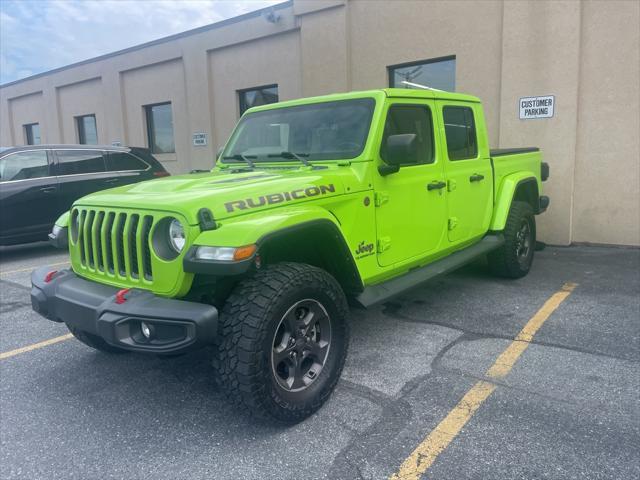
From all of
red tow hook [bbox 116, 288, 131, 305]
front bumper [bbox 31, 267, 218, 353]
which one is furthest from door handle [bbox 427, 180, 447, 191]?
red tow hook [bbox 116, 288, 131, 305]

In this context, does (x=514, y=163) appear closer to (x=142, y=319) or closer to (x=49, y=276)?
(x=142, y=319)

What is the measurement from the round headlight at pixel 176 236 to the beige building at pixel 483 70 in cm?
643

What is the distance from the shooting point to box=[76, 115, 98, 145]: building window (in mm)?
16484

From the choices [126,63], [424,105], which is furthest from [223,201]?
[126,63]

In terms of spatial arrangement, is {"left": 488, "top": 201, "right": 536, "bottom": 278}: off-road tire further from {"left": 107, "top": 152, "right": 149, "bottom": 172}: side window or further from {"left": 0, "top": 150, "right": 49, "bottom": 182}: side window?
{"left": 0, "top": 150, "right": 49, "bottom": 182}: side window

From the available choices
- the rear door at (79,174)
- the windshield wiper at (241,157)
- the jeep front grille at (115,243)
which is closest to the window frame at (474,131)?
the windshield wiper at (241,157)

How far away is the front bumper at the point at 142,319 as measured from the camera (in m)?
2.56

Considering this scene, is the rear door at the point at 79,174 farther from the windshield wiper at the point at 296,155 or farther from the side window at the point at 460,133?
the side window at the point at 460,133

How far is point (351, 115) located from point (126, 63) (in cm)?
1237

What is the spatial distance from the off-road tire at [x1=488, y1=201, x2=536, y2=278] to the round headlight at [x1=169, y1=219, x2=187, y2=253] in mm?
3823

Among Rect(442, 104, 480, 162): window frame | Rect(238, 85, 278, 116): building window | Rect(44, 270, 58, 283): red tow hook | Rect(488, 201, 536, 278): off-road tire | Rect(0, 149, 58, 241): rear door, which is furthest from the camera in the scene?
Rect(238, 85, 278, 116): building window

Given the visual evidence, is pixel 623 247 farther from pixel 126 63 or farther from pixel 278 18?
pixel 126 63

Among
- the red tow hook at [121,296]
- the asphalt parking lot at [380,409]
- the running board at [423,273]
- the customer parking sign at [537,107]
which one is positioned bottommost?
the asphalt parking lot at [380,409]

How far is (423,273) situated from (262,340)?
1.96 m
